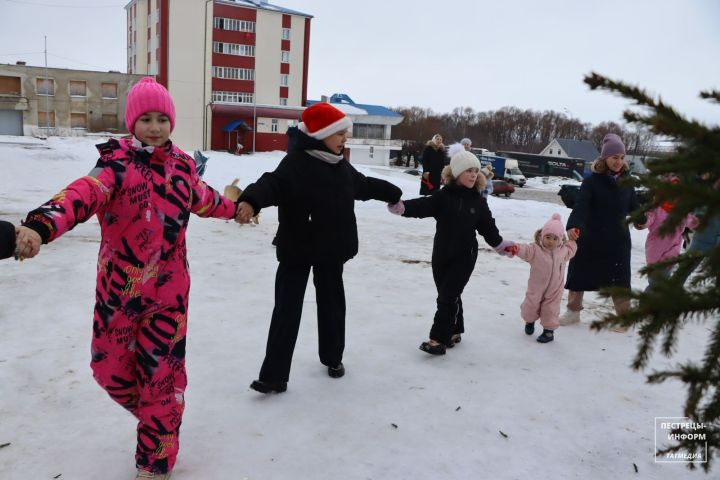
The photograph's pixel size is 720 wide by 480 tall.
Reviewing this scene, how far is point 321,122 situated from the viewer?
3625 millimetres

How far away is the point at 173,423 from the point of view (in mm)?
2775

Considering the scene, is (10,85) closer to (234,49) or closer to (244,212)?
(234,49)

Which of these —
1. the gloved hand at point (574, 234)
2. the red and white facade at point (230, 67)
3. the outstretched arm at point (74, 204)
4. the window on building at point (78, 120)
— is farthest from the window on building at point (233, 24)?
the outstretched arm at point (74, 204)

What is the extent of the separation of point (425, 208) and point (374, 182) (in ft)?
2.02

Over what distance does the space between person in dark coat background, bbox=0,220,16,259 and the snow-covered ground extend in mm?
1393

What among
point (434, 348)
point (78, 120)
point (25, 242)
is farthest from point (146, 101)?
point (78, 120)

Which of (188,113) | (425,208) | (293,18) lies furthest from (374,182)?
(293,18)

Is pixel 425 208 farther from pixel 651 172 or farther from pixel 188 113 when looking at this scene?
pixel 188 113

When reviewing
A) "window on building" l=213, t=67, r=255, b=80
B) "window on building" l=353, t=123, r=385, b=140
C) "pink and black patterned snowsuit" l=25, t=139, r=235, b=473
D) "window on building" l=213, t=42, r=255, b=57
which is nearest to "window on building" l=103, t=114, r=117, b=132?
"window on building" l=213, t=67, r=255, b=80

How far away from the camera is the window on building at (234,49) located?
1698 inches

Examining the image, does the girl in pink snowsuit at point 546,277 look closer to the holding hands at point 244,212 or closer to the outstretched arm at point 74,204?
the holding hands at point 244,212

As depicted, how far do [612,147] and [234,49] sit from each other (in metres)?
42.8

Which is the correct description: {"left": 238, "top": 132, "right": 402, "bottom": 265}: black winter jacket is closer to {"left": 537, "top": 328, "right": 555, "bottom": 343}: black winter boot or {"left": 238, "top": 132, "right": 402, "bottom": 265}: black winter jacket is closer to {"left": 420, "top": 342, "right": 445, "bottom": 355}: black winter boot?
{"left": 420, "top": 342, "right": 445, "bottom": 355}: black winter boot

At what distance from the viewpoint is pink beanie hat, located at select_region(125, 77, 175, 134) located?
2664 millimetres
